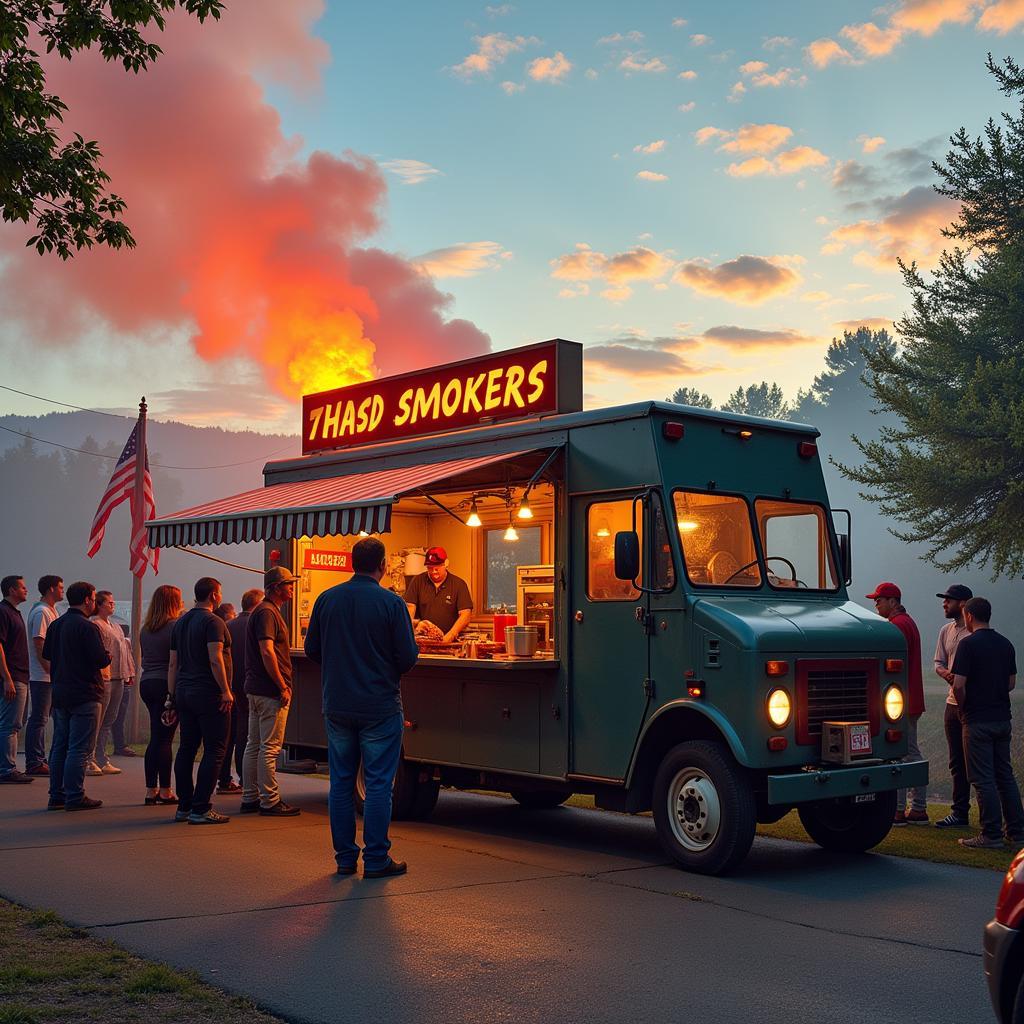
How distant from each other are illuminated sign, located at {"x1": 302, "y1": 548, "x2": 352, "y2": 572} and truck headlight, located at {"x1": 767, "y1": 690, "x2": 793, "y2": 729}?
254 inches

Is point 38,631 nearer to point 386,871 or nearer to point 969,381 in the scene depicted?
point 386,871

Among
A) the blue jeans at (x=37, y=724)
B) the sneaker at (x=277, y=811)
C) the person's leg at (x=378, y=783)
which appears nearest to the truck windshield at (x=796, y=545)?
the person's leg at (x=378, y=783)

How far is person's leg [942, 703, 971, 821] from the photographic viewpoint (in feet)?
36.2

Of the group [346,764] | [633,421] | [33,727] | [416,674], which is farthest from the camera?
[33,727]

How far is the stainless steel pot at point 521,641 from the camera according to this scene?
1047 cm

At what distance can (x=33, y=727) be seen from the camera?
14.8 metres

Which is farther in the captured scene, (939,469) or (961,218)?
(961,218)

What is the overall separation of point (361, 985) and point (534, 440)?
230 inches

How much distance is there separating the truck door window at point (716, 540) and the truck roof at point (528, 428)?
0.66 m

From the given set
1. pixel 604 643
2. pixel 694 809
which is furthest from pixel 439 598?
pixel 694 809

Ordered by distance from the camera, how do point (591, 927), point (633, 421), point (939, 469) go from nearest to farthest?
point (591, 927), point (633, 421), point (939, 469)

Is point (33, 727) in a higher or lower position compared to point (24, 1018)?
higher

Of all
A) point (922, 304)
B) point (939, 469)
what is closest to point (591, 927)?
point (939, 469)

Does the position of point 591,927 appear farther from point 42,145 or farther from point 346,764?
point 42,145
